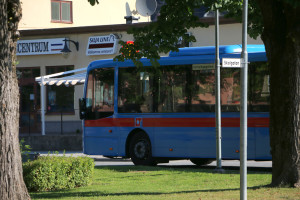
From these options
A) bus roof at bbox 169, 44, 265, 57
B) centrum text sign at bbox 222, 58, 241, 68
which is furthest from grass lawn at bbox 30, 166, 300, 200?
bus roof at bbox 169, 44, 265, 57

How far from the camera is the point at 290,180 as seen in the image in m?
12.3

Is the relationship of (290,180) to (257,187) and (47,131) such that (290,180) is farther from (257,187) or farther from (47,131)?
(47,131)

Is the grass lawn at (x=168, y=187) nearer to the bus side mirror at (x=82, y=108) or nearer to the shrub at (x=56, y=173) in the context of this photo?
the shrub at (x=56, y=173)

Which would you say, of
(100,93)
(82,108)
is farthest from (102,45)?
(100,93)

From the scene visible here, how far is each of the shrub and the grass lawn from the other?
296 mm

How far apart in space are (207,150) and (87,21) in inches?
971

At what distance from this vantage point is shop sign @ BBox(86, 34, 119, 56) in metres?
34.2

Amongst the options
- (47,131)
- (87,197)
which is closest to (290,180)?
(87,197)

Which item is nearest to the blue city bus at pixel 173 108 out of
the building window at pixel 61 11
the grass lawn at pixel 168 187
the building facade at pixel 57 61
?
the grass lawn at pixel 168 187

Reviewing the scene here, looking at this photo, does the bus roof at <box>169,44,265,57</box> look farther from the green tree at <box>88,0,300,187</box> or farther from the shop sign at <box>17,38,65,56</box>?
the shop sign at <box>17,38,65,56</box>

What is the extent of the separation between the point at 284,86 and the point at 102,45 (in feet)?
75.4

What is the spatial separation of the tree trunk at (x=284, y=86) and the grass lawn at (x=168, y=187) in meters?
0.47

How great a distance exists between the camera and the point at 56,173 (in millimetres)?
13695

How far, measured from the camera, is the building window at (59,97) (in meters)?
36.5
